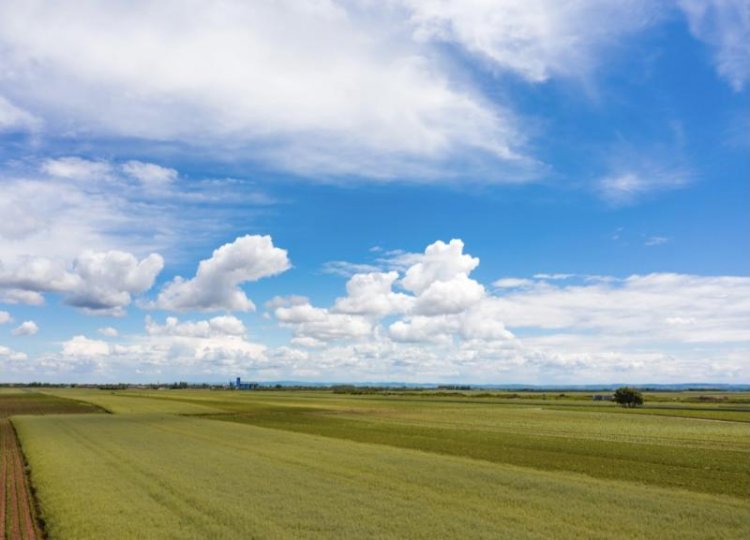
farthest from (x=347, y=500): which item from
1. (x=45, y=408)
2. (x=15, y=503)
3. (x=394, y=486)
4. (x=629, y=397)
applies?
(x=629, y=397)

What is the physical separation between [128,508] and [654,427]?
196 feet

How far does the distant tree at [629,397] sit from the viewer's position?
416ft

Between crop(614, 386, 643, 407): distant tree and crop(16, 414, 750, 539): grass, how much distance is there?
10038 centimetres

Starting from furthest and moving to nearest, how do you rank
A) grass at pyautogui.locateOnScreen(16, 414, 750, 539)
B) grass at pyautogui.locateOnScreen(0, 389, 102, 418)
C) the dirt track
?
1. grass at pyautogui.locateOnScreen(0, 389, 102, 418)
2. the dirt track
3. grass at pyautogui.locateOnScreen(16, 414, 750, 539)

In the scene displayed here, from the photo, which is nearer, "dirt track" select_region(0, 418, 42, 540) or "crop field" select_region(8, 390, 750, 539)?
"crop field" select_region(8, 390, 750, 539)

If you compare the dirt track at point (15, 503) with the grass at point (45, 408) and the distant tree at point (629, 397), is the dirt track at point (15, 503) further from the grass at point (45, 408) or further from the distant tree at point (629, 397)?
the distant tree at point (629, 397)

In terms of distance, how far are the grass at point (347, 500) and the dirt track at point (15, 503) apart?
738mm

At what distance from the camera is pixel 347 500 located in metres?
26.1

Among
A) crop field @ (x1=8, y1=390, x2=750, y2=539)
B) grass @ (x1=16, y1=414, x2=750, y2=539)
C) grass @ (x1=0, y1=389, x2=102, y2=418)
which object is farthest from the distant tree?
grass @ (x1=0, y1=389, x2=102, y2=418)

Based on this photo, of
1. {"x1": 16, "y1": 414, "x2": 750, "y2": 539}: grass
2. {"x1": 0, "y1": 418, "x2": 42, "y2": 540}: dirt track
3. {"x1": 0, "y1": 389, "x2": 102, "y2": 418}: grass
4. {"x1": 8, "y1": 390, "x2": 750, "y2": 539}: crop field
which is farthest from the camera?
{"x1": 0, "y1": 389, "x2": 102, "y2": 418}: grass

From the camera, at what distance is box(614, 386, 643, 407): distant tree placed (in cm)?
12688

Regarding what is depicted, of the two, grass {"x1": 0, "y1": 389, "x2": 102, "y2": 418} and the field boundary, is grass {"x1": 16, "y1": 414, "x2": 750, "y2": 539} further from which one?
grass {"x1": 0, "y1": 389, "x2": 102, "y2": 418}

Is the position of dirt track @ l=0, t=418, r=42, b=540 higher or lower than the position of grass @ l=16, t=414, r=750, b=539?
lower

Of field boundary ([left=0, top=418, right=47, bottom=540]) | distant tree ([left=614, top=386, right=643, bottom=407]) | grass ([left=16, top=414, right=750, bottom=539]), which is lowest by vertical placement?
field boundary ([left=0, top=418, right=47, bottom=540])
